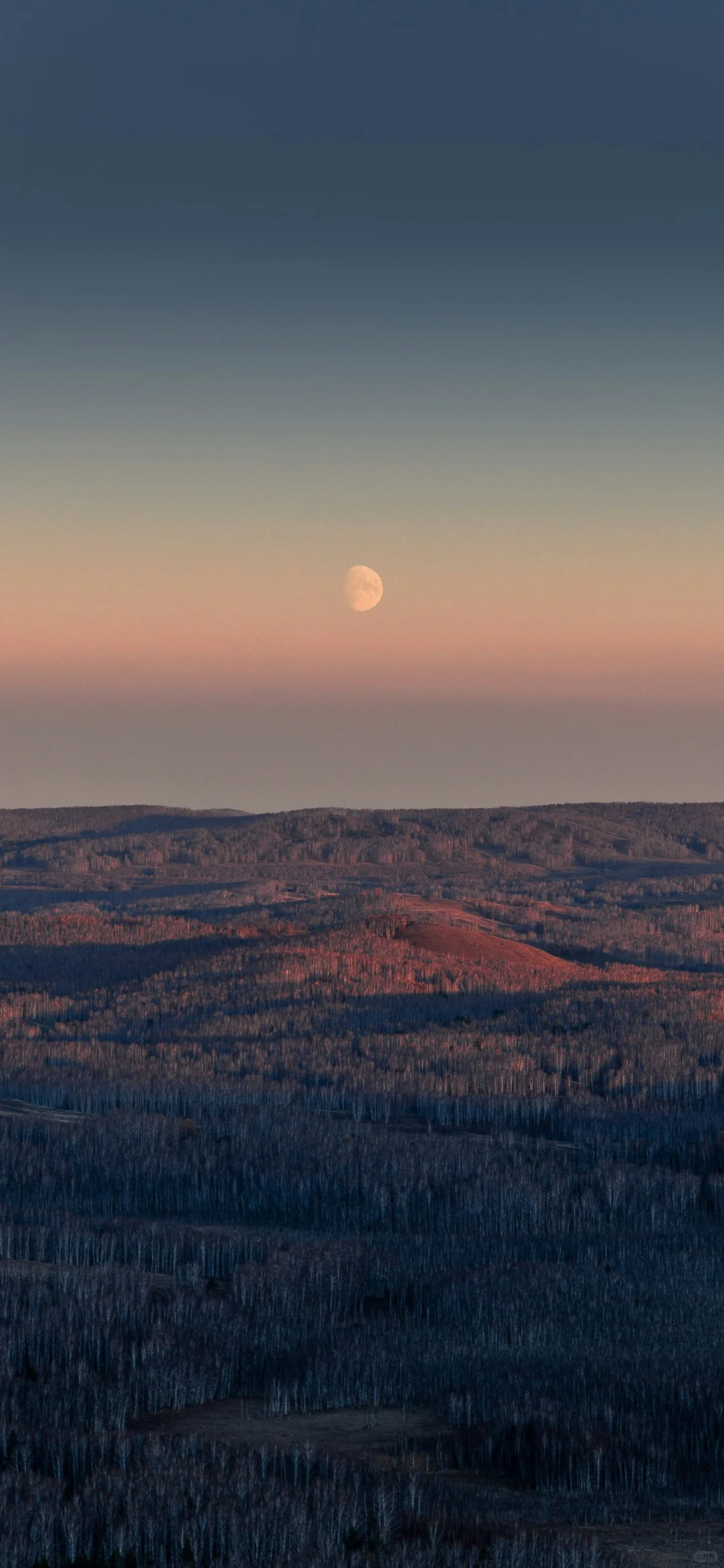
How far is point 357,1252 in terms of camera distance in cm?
2766

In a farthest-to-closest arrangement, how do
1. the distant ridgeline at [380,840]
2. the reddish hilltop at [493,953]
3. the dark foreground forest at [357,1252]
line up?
the distant ridgeline at [380,840], the reddish hilltop at [493,953], the dark foreground forest at [357,1252]

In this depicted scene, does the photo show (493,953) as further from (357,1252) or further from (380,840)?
(380,840)

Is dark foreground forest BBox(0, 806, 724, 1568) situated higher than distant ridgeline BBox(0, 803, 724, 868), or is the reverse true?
distant ridgeline BBox(0, 803, 724, 868)

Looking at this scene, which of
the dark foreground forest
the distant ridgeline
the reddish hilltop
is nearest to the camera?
the dark foreground forest

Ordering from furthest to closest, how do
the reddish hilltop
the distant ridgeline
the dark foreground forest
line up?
the distant ridgeline, the reddish hilltop, the dark foreground forest

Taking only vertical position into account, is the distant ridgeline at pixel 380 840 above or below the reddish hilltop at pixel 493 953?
above

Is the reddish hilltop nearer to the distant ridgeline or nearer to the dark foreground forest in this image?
the dark foreground forest

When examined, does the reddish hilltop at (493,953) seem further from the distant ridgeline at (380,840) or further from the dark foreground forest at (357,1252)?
the distant ridgeline at (380,840)

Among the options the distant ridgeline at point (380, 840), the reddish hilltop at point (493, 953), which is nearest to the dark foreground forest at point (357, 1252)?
the reddish hilltop at point (493, 953)

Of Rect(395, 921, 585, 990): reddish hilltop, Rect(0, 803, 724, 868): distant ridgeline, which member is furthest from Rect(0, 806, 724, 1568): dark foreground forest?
Rect(0, 803, 724, 868): distant ridgeline

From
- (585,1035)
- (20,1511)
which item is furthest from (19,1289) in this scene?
(585,1035)

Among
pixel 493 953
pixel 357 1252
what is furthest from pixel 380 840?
pixel 357 1252

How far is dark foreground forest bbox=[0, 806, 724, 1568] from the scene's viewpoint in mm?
14445

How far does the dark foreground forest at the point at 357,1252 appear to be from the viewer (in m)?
14.4
